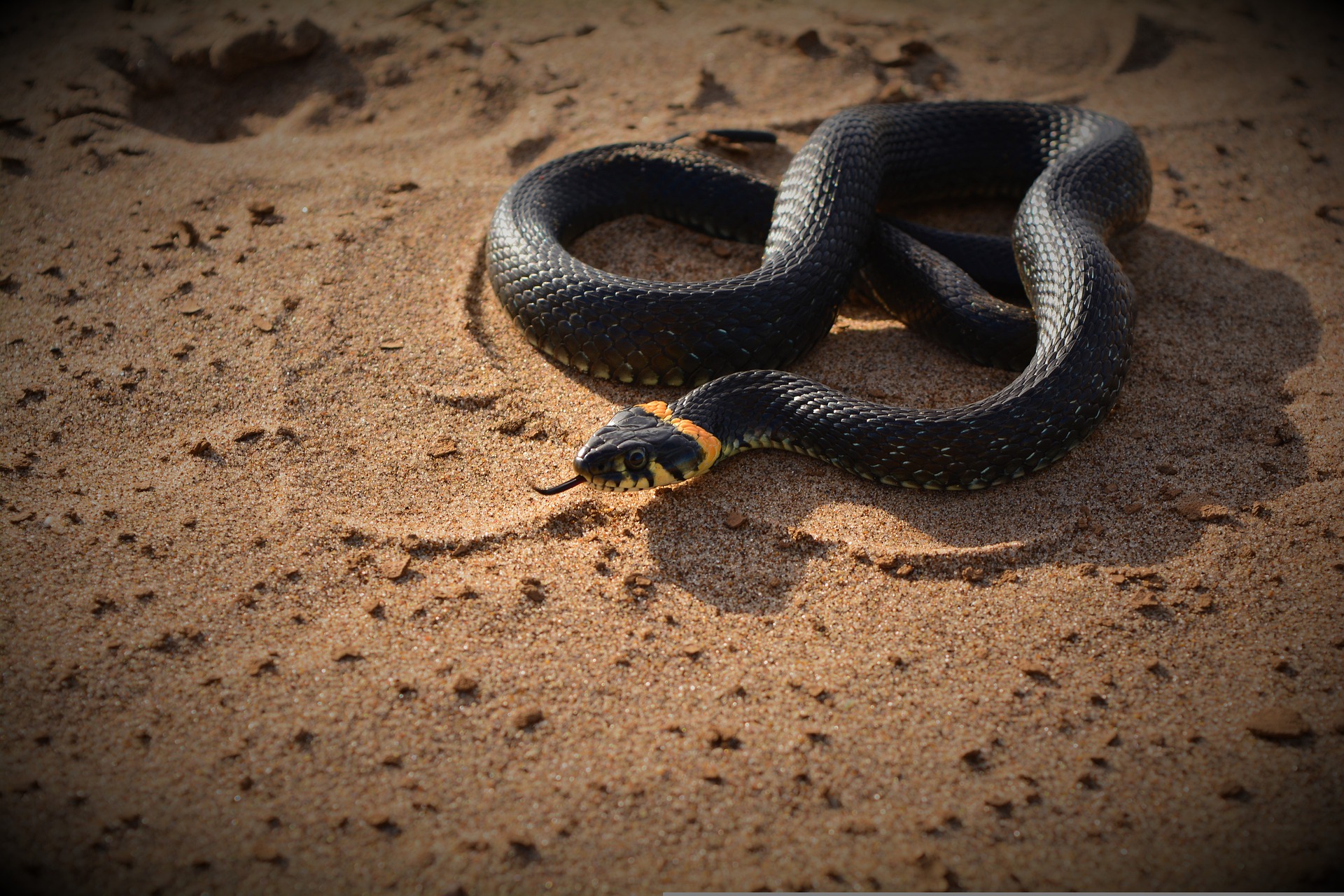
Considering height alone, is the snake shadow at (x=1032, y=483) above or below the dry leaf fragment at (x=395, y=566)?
above

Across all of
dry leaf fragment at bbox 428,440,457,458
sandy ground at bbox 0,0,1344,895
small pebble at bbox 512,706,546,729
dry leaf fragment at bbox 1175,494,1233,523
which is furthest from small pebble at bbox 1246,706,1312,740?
dry leaf fragment at bbox 428,440,457,458

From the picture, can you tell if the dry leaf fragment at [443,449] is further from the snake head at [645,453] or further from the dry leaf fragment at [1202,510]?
the dry leaf fragment at [1202,510]

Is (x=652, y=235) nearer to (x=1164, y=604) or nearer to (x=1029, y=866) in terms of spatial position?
(x=1164, y=604)

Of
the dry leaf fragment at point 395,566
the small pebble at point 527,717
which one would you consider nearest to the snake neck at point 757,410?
the dry leaf fragment at point 395,566

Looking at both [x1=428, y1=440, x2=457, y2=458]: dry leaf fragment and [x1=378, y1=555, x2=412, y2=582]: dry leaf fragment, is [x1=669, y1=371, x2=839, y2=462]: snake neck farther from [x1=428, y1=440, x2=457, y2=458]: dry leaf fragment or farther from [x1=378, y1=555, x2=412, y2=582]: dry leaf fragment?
[x1=378, y1=555, x2=412, y2=582]: dry leaf fragment

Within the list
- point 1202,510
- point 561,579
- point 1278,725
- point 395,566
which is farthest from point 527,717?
point 1202,510

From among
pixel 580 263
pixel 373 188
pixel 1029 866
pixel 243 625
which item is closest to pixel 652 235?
pixel 580 263

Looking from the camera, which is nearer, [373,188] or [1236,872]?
[1236,872]
